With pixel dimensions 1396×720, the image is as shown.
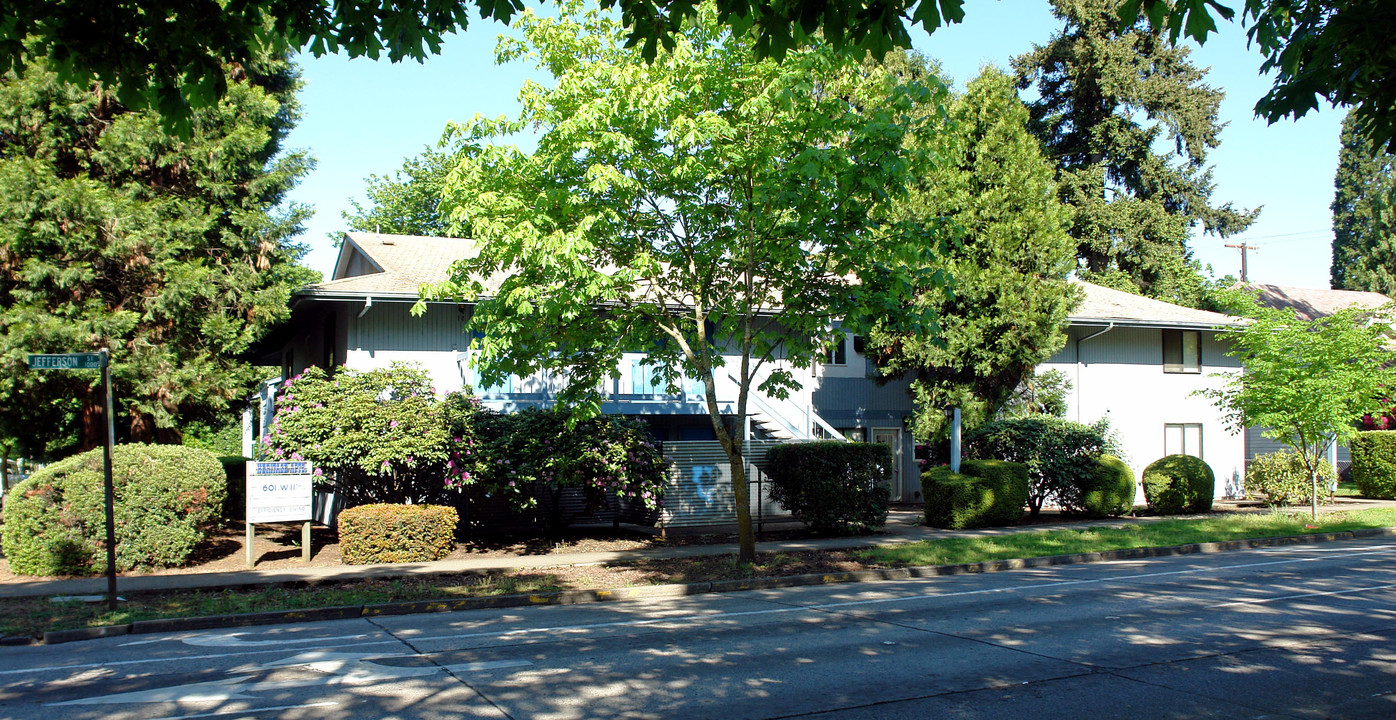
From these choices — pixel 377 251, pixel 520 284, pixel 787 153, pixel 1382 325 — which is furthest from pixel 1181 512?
pixel 377 251

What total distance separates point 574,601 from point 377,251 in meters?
14.7

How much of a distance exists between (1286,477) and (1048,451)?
922cm

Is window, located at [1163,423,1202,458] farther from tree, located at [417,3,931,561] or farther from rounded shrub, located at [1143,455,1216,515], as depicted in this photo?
tree, located at [417,3,931,561]

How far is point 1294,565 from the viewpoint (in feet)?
49.0

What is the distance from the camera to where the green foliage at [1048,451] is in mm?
22172

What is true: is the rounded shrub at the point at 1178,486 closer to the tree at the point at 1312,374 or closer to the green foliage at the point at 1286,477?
the tree at the point at 1312,374

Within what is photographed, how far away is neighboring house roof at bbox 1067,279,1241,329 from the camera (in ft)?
84.6

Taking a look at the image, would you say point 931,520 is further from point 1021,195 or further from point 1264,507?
point 1264,507

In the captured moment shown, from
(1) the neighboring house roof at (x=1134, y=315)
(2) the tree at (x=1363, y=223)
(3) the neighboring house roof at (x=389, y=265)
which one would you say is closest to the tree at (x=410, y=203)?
(3) the neighboring house roof at (x=389, y=265)

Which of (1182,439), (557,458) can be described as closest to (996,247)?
(1182,439)

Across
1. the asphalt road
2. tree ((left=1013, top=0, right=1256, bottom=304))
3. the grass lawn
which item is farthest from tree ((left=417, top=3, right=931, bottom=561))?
tree ((left=1013, top=0, right=1256, bottom=304))

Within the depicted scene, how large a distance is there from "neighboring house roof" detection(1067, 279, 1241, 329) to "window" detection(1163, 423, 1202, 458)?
9.90 ft

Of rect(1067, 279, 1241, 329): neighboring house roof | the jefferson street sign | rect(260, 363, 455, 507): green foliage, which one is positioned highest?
rect(1067, 279, 1241, 329): neighboring house roof

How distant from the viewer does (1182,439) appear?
2822 cm
